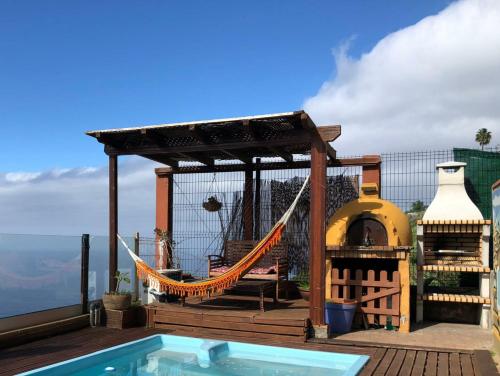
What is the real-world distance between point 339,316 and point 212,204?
10.8ft

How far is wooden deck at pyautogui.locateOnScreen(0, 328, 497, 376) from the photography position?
167 inches

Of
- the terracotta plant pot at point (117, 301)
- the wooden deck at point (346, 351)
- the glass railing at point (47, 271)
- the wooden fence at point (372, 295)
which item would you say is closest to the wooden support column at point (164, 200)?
the glass railing at point (47, 271)

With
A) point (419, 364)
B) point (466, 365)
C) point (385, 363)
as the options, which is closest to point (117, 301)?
point (385, 363)

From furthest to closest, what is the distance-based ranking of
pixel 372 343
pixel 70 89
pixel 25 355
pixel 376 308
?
pixel 70 89 → pixel 376 308 → pixel 372 343 → pixel 25 355

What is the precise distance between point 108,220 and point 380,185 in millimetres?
4080

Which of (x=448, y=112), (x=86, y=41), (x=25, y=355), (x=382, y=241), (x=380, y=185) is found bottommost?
(x=25, y=355)

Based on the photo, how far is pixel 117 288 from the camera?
21.6ft

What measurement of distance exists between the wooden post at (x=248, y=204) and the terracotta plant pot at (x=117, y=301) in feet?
8.15

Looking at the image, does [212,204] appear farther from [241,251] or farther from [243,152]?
[243,152]

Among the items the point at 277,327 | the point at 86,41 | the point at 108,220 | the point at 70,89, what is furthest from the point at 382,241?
the point at 70,89

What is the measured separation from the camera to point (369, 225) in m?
6.16

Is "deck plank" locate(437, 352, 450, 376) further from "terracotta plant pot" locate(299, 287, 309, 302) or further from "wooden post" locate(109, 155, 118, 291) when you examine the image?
"wooden post" locate(109, 155, 118, 291)

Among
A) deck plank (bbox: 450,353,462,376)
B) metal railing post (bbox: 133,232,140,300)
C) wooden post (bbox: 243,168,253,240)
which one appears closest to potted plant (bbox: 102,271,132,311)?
metal railing post (bbox: 133,232,140,300)

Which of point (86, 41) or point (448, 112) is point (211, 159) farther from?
point (448, 112)
